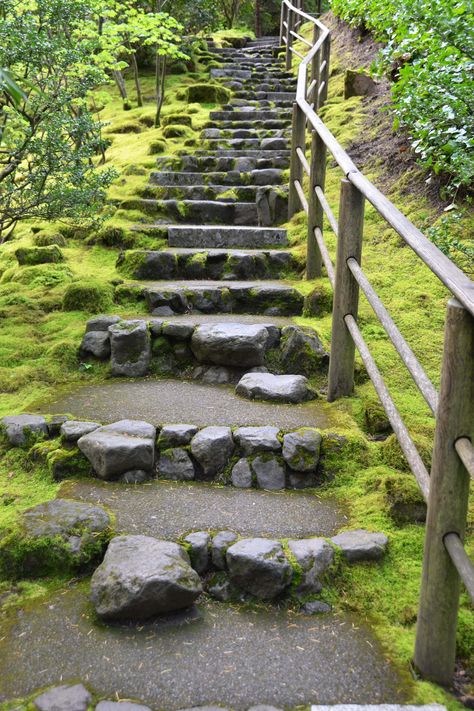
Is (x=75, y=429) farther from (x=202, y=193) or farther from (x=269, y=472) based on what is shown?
(x=202, y=193)

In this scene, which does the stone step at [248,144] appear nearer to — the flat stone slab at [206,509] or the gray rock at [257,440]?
the gray rock at [257,440]

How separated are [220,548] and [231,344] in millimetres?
1553

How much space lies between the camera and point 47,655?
188cm

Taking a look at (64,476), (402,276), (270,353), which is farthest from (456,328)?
(402,276)

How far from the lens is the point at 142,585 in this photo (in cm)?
195

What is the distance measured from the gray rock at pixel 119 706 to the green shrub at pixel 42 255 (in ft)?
14.0

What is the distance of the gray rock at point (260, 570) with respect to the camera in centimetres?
211

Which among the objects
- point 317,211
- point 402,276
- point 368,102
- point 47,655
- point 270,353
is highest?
point 368,102

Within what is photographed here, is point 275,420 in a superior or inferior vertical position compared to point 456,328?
inferior

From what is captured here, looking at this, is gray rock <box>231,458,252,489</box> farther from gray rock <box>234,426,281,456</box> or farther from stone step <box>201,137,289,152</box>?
stone step <box>201,137,289,152</box>

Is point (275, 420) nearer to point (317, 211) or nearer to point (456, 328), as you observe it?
point (456, 328)

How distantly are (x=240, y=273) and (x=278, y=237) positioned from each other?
753mm

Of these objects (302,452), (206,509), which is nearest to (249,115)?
(302,452)

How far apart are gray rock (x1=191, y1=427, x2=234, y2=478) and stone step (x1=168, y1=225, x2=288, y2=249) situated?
2.95 metres
